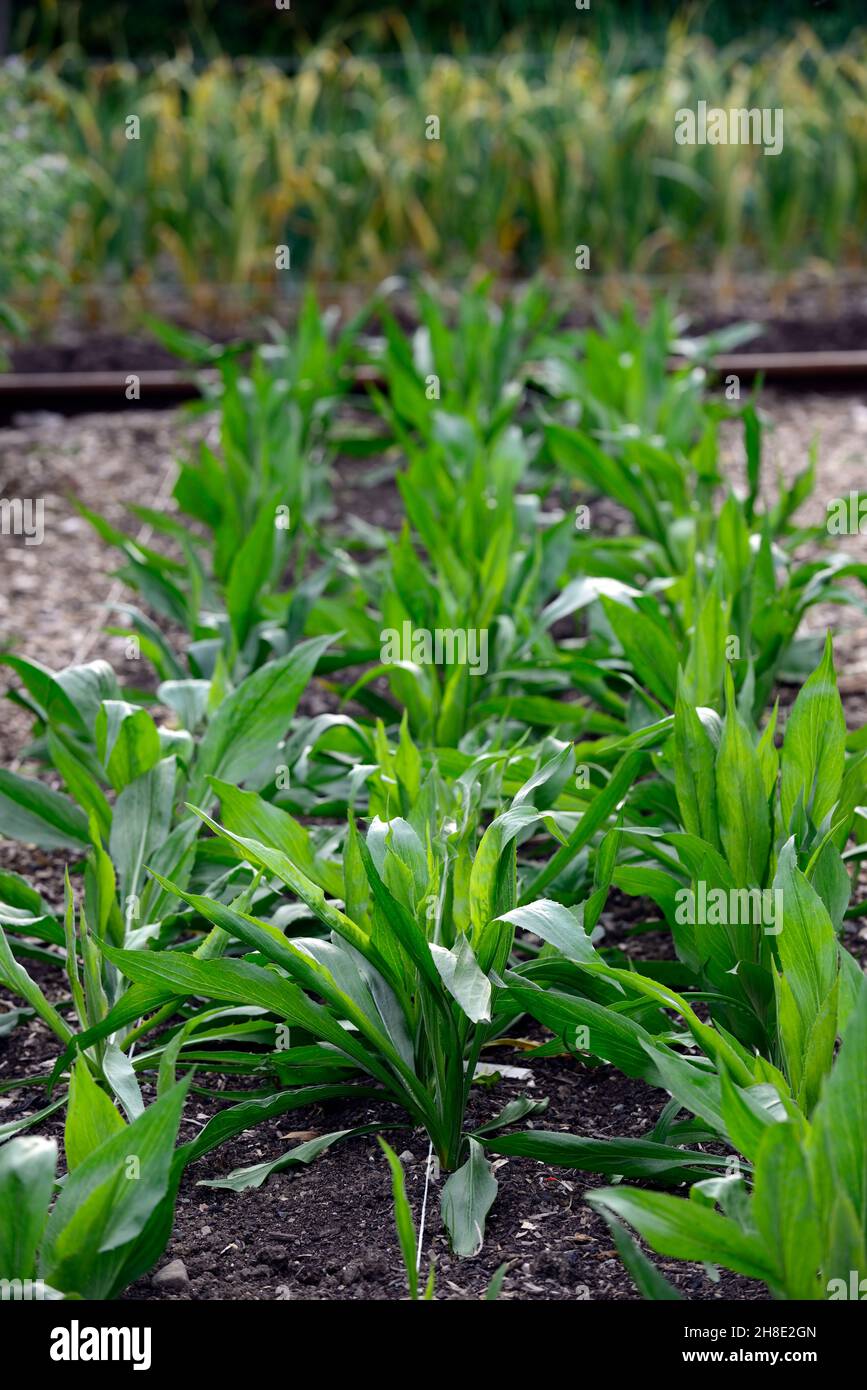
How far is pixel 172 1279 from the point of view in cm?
136

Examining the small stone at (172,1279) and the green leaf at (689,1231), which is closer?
the green leaf at (689,1231)

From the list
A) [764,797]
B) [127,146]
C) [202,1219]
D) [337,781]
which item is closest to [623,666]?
[337,781]

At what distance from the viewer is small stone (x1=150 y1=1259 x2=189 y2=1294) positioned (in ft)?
4.45

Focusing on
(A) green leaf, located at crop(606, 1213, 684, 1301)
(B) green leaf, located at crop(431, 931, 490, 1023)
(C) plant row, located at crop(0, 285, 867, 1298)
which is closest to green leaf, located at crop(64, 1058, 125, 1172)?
(C) plant row, located at crop(0, 285, 867, 1298)

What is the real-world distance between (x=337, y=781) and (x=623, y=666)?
0.48 m

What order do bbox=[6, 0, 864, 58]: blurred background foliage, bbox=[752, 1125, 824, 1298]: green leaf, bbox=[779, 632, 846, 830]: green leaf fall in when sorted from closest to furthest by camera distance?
1. bbox=[752, 1125, 824, 1298]: green leaf
2. bbox=[779, 632, 846, 830]: green leaf
3. bbox=[6, 0, 864, 58]: blurred background foliage

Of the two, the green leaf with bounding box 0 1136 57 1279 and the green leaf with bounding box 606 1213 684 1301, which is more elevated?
the green leaf with bounding box 0 1136 57 1279

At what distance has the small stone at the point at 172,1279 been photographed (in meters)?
1.36

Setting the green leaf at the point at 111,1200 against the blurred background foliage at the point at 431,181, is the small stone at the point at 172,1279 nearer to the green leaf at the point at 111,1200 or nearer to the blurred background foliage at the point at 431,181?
the green leaf at the point at 111,1200

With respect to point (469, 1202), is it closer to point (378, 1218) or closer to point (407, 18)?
point (378, 1218)

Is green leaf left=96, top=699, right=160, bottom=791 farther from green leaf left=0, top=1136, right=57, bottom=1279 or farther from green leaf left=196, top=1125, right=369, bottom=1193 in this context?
green leaf left=0, top=1136, right=57, bottom=1279

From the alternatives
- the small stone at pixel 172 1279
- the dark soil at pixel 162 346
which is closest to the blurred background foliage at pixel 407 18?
the dark soil at pixel 162 346

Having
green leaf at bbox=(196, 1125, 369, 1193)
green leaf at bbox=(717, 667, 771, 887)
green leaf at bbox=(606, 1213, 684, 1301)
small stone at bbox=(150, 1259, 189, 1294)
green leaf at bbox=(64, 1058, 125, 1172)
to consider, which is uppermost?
green leaf at bbox=(717, 667, 771, 887)
